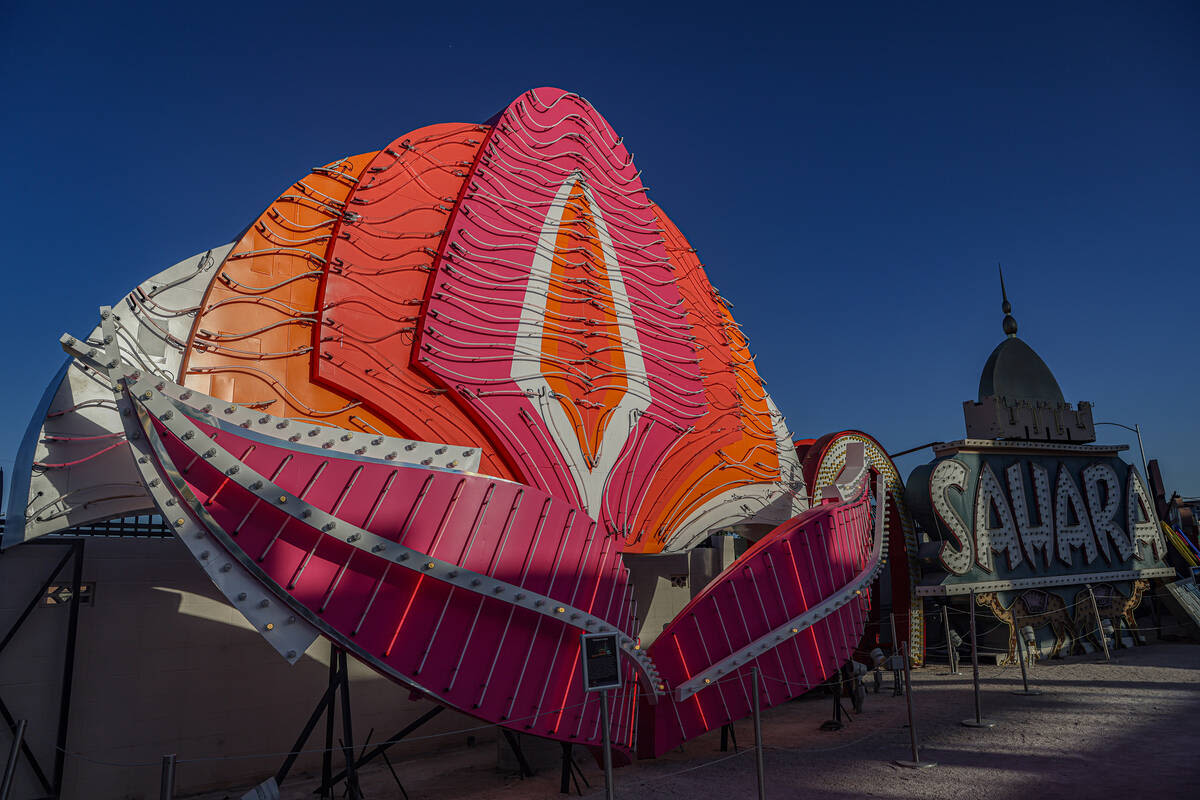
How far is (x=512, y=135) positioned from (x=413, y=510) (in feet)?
18.5

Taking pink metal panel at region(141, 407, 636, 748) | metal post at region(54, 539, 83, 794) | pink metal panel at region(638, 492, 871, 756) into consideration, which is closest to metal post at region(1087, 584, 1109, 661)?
pink metal panel at region(638, 492, 871, 756)

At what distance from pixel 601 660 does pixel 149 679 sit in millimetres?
6080

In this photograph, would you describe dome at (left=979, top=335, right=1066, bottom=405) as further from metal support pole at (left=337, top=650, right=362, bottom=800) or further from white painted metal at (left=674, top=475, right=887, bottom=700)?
metal support pole at (left=337, top=650, right=362, bottom=800)

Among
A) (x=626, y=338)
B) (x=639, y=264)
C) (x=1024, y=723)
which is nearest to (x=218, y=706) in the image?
(x=626, y=338)

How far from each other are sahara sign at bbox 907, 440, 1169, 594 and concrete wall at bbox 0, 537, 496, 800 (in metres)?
12.8

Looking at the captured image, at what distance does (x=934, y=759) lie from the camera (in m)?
9.34

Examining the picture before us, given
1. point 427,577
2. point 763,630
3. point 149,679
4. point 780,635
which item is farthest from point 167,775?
point 780,635

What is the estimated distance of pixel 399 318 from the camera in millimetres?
8188

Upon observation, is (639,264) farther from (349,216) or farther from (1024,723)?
(1024,723)

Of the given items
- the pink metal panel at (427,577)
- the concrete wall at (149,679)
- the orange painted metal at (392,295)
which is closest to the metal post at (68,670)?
the concrete wall at (149,679)

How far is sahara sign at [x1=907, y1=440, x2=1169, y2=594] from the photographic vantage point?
16.9 m

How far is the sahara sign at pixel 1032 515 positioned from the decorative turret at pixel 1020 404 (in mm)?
472

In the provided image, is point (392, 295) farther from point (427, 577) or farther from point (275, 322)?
point (427, 577)

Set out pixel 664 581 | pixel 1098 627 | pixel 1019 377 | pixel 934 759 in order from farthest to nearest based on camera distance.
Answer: pixel 1019 377 → pixel 1098 627 → pixel 664 581 → pixel 934 759
